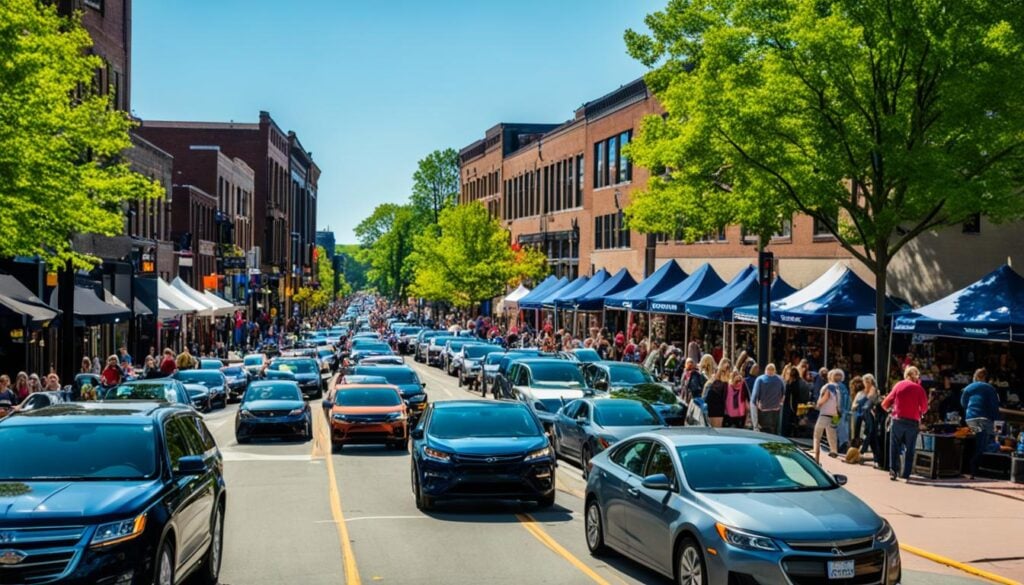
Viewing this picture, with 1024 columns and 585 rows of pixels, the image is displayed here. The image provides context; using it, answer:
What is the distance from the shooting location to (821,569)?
10078 millimetres

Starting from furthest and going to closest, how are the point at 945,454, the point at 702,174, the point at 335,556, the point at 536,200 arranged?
the point at 536,200, the point at 702,174, the point at 945,454, the point at 335,556

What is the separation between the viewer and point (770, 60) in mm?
25031

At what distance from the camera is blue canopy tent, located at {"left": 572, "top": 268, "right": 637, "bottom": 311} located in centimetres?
5081

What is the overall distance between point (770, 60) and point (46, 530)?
63.9ft

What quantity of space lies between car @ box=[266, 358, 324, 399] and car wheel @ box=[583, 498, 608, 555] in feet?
88.2

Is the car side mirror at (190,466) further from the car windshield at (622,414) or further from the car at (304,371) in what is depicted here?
the car at (304,371)

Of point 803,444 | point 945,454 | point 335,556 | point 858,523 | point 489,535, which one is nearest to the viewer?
point 858,523

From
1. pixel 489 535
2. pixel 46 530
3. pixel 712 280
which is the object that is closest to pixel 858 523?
pixel 489 535

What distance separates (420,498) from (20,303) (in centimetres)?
2083

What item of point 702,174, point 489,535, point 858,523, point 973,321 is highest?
point 702,174

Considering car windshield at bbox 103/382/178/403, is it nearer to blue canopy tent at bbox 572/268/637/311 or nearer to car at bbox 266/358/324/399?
car at bbox 266/358/324/399

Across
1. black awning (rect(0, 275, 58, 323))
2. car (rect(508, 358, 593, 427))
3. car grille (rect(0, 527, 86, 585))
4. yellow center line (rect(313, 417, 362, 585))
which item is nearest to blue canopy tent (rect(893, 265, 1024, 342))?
car (rect(508, 358, 593, 427))

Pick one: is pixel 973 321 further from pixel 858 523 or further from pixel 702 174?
pixel 858 523

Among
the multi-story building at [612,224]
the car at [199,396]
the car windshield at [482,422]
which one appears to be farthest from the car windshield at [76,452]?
the car at [199,396]
